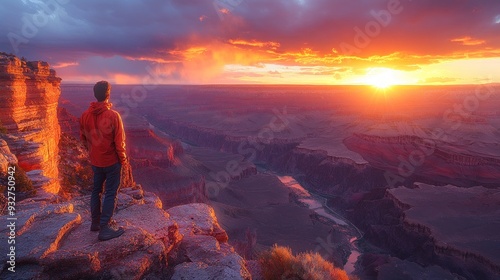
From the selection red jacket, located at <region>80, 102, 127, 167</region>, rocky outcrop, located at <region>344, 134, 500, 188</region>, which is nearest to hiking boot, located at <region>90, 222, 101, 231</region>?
red jacket, located at <region>80, 102, 127, 167</region>

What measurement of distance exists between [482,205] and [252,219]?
1929 centimetres

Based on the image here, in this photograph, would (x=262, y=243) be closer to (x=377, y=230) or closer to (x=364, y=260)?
(x=364, y=260)

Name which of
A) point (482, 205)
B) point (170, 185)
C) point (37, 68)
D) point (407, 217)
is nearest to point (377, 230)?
point (407, 217)

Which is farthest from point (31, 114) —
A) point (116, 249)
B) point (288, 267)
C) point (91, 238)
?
point (288, 267)

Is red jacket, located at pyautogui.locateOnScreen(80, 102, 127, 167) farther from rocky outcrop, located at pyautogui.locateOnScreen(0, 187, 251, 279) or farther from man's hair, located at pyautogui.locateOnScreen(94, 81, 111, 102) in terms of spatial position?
rocky outcrop, located at pyautogui.locateOnScreen(0, 187, 251, 279)

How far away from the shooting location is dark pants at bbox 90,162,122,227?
5348 mm

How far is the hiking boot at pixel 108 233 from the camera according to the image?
515 centimetres

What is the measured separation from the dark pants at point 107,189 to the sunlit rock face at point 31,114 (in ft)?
14.9

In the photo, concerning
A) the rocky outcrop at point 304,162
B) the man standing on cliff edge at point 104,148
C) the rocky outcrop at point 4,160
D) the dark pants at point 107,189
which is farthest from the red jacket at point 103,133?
the rocky outcrop at point 304,162

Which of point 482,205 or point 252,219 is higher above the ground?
point 482,205

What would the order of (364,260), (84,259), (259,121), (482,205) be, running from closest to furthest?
1. (84,259)
2. (364,260)
3. (482,205)
4. (259,121)

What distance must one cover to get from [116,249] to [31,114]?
11923mm

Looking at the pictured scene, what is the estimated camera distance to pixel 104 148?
17.3 feet

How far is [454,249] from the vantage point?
21.0m
